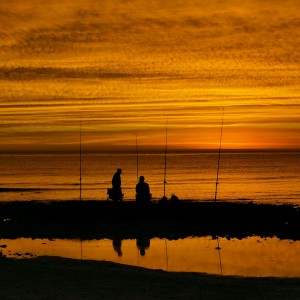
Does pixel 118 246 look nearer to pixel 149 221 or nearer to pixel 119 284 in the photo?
pixel 149 221

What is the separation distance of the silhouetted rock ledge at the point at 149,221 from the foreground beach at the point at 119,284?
633 cm

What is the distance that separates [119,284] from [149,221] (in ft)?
36.4

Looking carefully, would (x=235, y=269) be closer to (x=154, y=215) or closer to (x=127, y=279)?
(x=127, y=279)

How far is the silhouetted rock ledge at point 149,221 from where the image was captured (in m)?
21.7

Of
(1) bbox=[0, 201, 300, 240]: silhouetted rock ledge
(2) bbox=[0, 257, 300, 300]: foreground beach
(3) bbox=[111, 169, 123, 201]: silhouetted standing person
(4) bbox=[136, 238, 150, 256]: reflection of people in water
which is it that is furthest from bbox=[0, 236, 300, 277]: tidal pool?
(3) bbox=[111, 169, 123, 201]: silhouetted standing person

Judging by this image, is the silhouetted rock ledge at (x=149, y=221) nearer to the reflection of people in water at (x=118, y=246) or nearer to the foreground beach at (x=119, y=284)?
the reflection of people in water at (x=118, y=246)

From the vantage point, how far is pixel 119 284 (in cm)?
1277

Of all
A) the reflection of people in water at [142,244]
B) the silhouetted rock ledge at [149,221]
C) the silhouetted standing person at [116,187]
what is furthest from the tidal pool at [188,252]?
the silhouetted standing person at [116,187]

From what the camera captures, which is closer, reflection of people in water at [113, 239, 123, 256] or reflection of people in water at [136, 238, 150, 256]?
reflection of people in water at [113, 239, 123, 256]

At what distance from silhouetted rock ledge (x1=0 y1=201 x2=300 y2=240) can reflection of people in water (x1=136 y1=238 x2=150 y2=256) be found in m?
0.68

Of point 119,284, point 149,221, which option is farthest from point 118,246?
point 119,284

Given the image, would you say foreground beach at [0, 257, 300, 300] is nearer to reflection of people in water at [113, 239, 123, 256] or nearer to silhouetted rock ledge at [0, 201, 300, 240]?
reflection of people in water at [113, 239, 123, 256]

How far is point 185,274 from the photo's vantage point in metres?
14.4

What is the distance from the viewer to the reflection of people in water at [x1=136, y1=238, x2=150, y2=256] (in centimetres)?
1834
